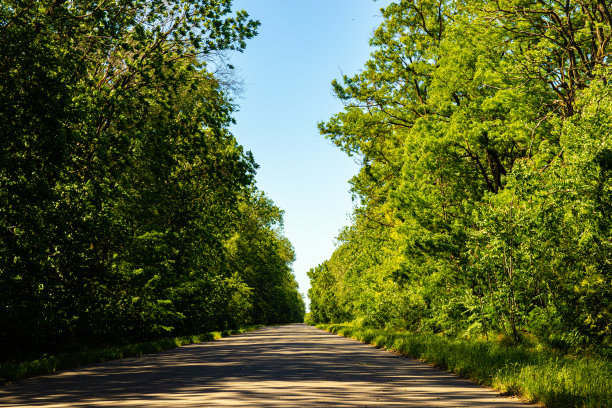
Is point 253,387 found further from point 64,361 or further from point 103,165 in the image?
point 103,165

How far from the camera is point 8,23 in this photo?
11656mm

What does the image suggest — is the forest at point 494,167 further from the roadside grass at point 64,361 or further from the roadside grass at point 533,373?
the roadside grass at point 64,361

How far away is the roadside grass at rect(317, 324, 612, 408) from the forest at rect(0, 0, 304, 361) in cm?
1041

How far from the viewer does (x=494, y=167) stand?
1944 cm

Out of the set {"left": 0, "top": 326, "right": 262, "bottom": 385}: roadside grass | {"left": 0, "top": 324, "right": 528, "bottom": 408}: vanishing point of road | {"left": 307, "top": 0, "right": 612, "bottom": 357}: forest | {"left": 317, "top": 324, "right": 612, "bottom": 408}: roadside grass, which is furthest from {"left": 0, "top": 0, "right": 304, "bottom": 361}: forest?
{"left": 317, "top": 324, "right": 612, "bottom": 408}: roadside grass

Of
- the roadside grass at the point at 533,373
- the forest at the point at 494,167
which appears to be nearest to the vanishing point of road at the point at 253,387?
the roadside grass at the point at 533,373

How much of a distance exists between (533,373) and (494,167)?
1326 cm

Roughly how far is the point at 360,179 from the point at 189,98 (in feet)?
39.8

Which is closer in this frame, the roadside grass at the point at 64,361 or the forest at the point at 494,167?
the roadside grass at the point at 64,361

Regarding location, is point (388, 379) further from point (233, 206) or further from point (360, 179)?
point (360, 179)

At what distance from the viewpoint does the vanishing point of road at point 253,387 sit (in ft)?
22.1

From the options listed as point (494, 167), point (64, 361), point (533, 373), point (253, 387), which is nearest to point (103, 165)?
point (64, 361)

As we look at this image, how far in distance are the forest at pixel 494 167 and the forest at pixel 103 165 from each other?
757cm

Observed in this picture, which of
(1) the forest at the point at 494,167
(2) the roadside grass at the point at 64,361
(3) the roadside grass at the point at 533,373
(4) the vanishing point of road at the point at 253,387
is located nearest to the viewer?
(3) the roadside grass at the point at 533,373
